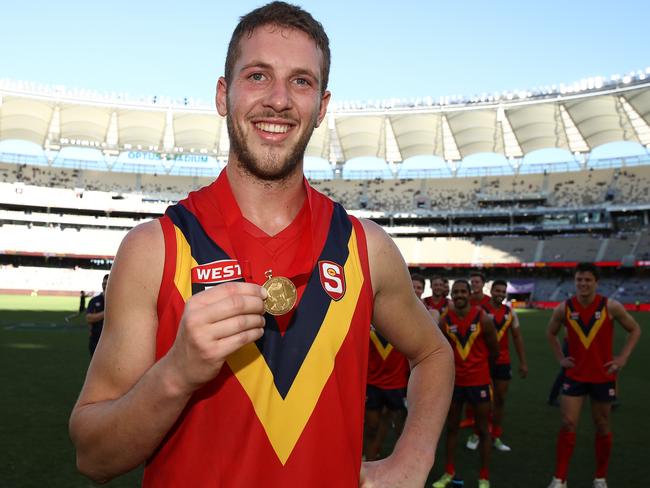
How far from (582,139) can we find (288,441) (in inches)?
2116

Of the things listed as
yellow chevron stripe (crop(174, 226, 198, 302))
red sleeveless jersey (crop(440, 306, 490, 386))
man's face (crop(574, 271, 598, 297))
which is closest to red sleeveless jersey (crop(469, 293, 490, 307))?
red sleeveless jersey (crop(440, 306, 490, 386))

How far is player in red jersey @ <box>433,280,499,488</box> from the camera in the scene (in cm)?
700

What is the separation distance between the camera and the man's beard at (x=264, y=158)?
1.55 metres

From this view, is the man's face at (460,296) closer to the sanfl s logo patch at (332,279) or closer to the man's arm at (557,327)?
the man's arm at (557,327)

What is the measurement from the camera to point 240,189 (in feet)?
5.36

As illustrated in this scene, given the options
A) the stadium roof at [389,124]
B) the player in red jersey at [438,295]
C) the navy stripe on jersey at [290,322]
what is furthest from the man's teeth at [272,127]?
the stadium roof at [389,124]

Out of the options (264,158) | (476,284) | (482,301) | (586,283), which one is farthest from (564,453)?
(264,158)

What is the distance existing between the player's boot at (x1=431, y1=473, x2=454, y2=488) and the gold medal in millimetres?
5683

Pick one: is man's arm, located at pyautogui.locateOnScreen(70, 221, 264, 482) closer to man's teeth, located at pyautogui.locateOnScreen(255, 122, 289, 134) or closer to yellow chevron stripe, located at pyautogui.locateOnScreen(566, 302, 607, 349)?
man's teeth, located at pyautogui.locateOnScreen(255, 122, 289, 134)

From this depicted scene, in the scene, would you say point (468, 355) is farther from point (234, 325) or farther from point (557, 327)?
point (234, 325)

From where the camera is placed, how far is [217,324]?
107 centimetres

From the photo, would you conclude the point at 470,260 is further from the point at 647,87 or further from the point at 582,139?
the point at 647,87

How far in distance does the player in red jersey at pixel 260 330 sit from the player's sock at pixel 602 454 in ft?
18.3

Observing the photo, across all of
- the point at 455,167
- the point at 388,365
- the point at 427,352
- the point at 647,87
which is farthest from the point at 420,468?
the point at 455,167
